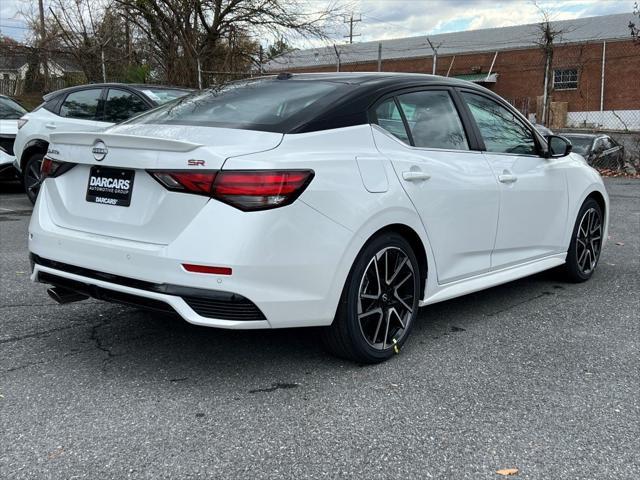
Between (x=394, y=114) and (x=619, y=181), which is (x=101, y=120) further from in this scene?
(x=619, y=181)

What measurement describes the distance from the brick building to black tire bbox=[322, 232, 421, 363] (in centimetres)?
2489

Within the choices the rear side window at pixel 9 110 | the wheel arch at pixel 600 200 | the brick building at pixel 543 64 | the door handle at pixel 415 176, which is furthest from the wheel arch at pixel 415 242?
the brick building at pixel 543 64

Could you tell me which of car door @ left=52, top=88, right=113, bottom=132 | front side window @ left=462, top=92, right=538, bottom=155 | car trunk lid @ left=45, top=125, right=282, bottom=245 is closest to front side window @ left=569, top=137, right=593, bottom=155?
car door @ left=52, top=88, right=113, bottom=132

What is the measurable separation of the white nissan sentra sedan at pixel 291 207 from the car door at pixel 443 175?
0.01m

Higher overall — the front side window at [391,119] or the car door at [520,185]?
the front side window at [391,119]

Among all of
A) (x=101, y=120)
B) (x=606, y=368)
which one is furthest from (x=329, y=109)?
(x=101, y=120)

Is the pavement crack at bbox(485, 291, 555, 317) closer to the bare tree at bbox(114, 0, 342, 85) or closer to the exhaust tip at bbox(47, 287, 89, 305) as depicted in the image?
the exhaust tip at bbox(47, 287, 89, 305)

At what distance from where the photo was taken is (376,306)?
3605mm

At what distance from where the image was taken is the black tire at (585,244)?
552cm

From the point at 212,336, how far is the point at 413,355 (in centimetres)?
120

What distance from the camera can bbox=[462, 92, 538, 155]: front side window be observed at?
4527 mm

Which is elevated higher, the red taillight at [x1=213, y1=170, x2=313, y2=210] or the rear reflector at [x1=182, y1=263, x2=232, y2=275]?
the red taillight at [x1=213, y1=170, x2=313, y2=210]

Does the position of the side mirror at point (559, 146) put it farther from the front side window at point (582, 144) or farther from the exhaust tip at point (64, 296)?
the front side window at point (582, 144)

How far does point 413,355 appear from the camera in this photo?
383 centimetres
